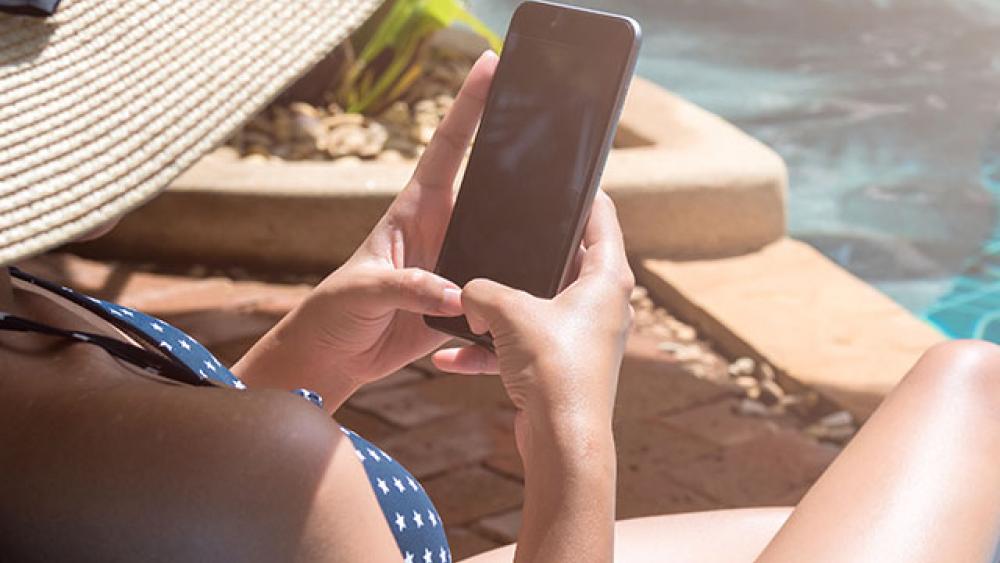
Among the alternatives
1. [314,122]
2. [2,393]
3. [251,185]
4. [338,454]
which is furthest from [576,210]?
[314,122]

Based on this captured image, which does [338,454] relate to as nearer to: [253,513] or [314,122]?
[253,513]

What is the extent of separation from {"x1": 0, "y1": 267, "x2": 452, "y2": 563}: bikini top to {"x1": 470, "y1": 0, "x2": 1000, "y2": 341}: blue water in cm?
415

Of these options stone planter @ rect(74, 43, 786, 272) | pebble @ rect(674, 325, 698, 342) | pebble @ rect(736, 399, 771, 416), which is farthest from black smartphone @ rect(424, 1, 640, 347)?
stone planter @ rect(74, 43, 786, 272)

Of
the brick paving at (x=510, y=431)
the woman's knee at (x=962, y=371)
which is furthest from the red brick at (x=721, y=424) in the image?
the woman's knee at (x=962, y=371)

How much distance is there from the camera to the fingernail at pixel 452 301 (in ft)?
4.18

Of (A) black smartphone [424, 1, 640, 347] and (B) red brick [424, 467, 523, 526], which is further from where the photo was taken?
(B) red brick [424, 467, 523, 526]

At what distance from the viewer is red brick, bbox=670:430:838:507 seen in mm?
2756

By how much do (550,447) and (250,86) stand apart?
17.8 inches

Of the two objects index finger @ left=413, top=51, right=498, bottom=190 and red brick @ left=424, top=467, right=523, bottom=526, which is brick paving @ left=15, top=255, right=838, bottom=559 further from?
index finger @ left=413, top=51, right=498, bottom=190

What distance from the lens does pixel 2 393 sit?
1.02 m

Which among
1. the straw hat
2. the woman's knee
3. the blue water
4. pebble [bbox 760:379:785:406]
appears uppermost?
the straw hat

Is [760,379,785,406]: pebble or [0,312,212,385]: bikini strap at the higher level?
[0,312,212,385]: bikini strap

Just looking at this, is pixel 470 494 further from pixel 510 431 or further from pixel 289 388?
pixel 289 388

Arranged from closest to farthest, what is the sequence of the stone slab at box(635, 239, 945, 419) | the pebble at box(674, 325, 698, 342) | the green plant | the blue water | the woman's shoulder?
1. the woman's shoulder
2. the stone slab at box(635, 239, 945, 419)
3. the pebble at box(674, 325, 698, 342)
4. the green plant
5. the blue water
